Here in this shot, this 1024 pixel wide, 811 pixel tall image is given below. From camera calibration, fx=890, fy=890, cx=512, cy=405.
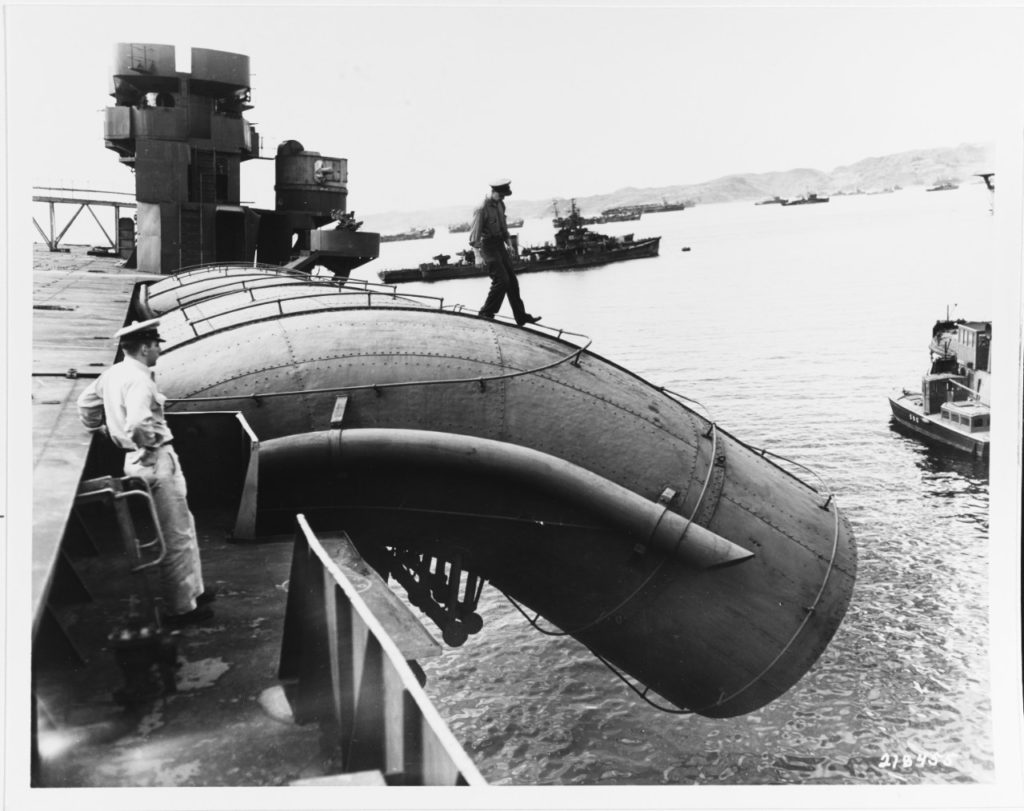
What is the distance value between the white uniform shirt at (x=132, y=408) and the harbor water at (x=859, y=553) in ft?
14.2

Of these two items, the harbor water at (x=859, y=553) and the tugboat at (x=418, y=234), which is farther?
the tugboat at (x=418, y=234)

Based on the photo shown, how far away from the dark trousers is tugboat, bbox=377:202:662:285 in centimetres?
3664

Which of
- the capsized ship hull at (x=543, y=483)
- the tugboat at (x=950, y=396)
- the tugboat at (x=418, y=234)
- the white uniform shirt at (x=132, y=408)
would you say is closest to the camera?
the white uniform shirt at (x=132, y=408)

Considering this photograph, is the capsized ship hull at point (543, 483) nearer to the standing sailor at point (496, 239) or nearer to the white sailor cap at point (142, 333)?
the standing sailor at point (496, 239)

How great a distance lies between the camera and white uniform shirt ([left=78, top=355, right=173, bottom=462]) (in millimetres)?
4832

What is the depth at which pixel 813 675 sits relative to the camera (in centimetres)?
1378

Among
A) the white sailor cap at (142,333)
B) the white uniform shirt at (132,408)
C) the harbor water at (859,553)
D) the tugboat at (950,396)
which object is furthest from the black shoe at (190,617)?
the tugboat at (950,396)

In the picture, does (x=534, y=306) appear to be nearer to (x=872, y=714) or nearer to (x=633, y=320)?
(x=633, y=320)

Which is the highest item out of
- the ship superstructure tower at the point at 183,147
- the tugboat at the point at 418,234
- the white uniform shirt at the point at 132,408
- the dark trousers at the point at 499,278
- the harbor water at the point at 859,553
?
the ship superstructure tower at the point at 183,147

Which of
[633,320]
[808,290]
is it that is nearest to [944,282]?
[808,290]

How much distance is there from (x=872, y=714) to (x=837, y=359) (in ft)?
28.0

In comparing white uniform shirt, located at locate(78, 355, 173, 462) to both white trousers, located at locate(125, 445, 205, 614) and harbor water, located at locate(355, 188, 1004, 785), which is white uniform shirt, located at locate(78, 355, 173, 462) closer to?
white trousers, located at locate(125, 445, 205, 614)

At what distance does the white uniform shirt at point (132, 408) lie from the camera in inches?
190

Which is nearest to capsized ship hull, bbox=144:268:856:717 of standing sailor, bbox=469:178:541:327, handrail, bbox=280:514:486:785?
standing sailor, bbox=469:178:541:327
